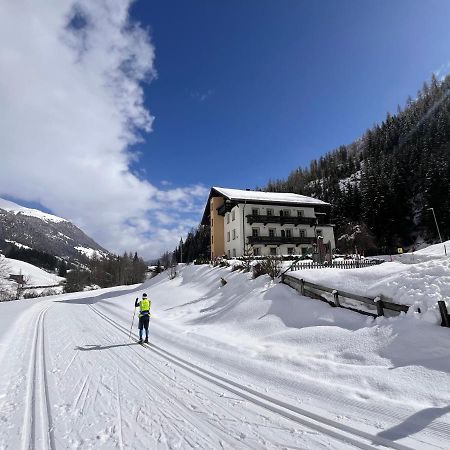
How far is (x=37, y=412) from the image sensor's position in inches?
222

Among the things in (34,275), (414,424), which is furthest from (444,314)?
(34,275)

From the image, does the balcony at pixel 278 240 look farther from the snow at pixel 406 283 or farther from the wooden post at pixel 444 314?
the wooden post at pixel 444 314

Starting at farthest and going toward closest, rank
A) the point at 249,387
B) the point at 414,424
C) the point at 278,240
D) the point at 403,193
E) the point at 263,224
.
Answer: the point at 403,193, the point at 263,224, the point at 278,240, the point at 249,387, the point at 414,424

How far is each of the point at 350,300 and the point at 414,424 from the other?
5685 millimetres

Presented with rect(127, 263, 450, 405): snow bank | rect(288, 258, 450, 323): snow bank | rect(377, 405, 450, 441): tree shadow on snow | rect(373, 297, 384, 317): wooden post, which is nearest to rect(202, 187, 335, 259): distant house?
rect(127, 263, 450, 405): snow bank

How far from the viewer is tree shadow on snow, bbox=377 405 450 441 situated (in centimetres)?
432

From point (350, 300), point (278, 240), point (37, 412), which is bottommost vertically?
point (37, 412)

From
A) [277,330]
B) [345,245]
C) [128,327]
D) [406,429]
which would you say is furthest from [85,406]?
[345,245]

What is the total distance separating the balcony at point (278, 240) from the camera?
43.8 m

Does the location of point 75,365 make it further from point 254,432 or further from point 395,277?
point 395,277

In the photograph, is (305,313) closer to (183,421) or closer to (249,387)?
(249,387)

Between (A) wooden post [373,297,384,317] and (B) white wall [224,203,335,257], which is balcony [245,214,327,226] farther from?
(A) wooden post [373,297,384,317]

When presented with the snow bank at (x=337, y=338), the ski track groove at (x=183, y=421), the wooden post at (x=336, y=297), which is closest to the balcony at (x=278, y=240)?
the snow bank at (x=337, y=338)

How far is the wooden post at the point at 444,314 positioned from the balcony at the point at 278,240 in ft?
119
